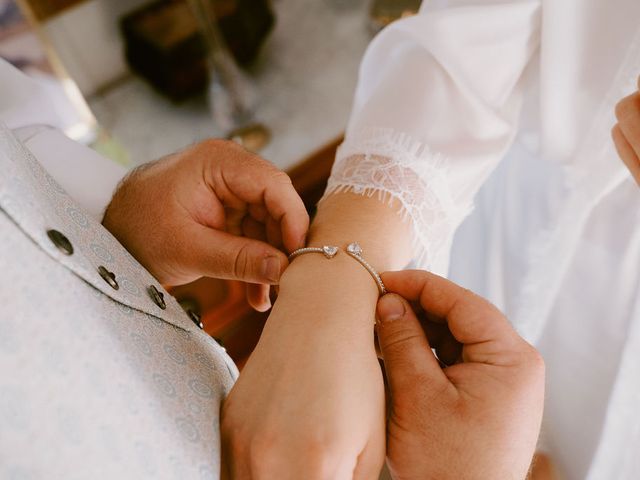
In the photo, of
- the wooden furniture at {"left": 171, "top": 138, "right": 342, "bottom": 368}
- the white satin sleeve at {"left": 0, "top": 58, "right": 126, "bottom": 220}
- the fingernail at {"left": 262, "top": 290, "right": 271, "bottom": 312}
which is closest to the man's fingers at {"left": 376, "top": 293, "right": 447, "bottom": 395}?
the fingernail at {"left": 262, "top": 290, "right": 271, "bottom": 312}

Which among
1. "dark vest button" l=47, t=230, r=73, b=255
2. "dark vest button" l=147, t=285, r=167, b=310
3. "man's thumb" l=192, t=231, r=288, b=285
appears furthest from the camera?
"man's thumb" l=192, t=231, r=288, b=285

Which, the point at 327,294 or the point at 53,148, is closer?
the point at 327,294

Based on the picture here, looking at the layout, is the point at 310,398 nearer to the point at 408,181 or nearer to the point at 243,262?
the point at 243,262

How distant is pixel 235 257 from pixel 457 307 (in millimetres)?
217

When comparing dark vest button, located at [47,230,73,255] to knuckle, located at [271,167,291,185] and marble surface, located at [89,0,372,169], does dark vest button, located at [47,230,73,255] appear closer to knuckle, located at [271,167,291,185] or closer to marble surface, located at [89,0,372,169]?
knuckle, located at [271,167,291,185]

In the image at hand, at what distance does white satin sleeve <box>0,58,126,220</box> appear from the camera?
60cm

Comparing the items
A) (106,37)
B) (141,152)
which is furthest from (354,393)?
(106,37)

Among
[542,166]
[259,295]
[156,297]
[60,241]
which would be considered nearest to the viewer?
[60,241]

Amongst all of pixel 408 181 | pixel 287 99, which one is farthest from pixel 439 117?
pixel 287 99

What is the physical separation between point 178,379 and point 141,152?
82 centimetres

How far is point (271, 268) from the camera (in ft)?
1.68

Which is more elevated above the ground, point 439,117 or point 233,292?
point 439,117

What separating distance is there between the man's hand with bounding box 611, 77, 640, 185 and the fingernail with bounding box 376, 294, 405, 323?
0.30 metres

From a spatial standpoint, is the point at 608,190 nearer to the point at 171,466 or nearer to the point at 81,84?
the point at 171,466
